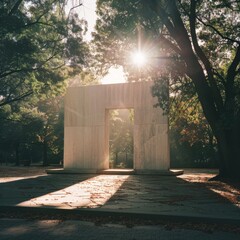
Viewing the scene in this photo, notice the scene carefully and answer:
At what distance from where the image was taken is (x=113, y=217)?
691 cm

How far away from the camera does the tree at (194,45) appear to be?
1391 cm

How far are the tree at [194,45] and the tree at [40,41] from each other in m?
2.53

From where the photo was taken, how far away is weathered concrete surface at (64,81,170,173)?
832 inches

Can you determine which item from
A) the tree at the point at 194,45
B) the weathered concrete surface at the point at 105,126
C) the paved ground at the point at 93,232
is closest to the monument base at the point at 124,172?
the weathered concrete surface at the point at 105,126

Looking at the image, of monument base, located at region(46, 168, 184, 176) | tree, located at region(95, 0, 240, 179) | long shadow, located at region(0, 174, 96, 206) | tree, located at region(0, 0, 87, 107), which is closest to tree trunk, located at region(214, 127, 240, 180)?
tree, located at region(95, 0, 240, 179)

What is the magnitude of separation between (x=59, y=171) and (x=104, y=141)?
3652mm

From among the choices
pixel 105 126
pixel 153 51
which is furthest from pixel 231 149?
pixel 105 126

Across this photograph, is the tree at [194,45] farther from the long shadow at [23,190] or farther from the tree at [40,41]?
the long shadow at [23,190]

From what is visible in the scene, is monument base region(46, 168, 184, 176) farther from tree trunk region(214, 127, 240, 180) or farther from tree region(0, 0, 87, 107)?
tree region(0, 0, 87, 107)

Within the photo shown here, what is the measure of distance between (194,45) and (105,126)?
9.05m

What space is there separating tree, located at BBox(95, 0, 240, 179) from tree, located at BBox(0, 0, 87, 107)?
2530mm

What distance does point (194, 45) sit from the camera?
15938mm

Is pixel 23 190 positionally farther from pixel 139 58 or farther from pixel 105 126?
pixel 105 126

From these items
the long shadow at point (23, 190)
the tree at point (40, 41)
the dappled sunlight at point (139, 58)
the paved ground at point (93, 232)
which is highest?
the tree at point (40, 41)
